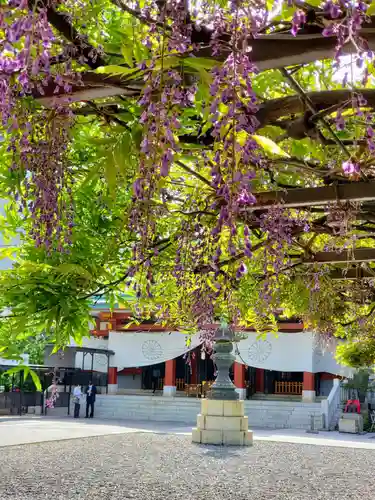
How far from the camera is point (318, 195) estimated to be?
9.70 feet

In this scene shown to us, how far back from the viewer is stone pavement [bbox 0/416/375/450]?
40.9ft

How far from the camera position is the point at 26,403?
19.2 m

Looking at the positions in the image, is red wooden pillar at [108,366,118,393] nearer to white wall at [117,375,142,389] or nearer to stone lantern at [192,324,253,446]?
white wall at [117,375,142,389]

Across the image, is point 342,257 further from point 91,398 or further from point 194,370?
point 194,370

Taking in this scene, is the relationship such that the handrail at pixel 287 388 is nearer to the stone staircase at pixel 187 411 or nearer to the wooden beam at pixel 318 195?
the stone staircase at pixel 187 411

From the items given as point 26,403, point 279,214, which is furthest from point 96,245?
point 26,403

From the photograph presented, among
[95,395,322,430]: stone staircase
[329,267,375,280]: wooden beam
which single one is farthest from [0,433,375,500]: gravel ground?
[95,395,322,430]: stone staircase

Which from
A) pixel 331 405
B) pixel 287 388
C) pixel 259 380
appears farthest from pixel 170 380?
pixel 331 405

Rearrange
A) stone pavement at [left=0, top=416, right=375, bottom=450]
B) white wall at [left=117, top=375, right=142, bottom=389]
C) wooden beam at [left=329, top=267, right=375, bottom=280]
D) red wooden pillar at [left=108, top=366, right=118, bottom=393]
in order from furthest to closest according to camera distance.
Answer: white wall at [left=117, top=375, right=142, bottom=389] → red wooden pillar at [left=108, top=366, right=118, bottom=393] → stone pavement at [left=0, top=416, right=375, bottom=450] → wooden beam at [left=329, top=267, right=375, bottom=280]

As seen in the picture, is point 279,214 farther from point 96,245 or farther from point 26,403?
point 26,403

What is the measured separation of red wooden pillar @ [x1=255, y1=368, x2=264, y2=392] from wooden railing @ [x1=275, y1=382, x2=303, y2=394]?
1.76 feet

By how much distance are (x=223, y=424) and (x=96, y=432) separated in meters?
3.99

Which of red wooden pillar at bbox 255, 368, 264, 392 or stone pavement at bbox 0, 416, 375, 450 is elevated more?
red wooden pillar at bbox 255, 368, 264, 392

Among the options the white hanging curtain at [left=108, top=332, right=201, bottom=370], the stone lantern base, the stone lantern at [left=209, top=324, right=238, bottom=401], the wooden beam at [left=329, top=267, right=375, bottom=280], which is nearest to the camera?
the wooden beam at [left=329, top=267, right=375, bottom=280]
